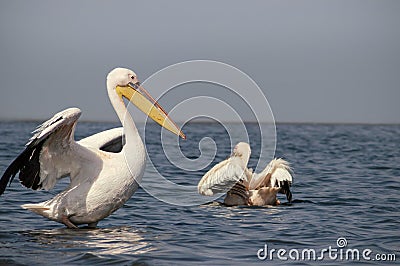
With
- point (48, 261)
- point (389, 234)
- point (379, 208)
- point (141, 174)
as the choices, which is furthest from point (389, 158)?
point (48, 261)

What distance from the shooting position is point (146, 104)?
7.11 metres

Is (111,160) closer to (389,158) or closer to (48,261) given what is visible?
(48,261)

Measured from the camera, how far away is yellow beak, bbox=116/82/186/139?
7.09 m

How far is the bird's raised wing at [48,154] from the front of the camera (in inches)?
238

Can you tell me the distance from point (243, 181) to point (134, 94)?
2147mm

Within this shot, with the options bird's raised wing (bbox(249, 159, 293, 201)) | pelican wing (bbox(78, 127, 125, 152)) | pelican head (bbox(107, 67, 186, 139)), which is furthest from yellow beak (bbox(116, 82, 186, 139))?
bird's raised wing (bbox(249, 159, 293, 201))

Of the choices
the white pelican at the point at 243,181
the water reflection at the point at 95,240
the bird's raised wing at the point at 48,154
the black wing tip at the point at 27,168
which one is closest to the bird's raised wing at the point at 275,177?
the white pelican at the point at 243,181

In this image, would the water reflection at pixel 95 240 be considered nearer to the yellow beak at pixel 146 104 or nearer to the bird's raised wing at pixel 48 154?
the bird's raised wing at pixel 48 154

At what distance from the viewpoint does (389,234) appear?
700cm

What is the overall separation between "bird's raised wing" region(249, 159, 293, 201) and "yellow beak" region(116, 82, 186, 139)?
76.4 inches

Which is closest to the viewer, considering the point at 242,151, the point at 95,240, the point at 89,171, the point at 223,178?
the point at 95,240

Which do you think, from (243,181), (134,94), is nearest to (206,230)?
(134,94)

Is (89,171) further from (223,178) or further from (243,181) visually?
(243,181)

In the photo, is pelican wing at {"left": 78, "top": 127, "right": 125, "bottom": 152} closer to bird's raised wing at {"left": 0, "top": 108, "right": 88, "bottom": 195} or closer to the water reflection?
bird's raised wing at {"left": 0, "top": 108, "right": 88, "bottom": 195}
